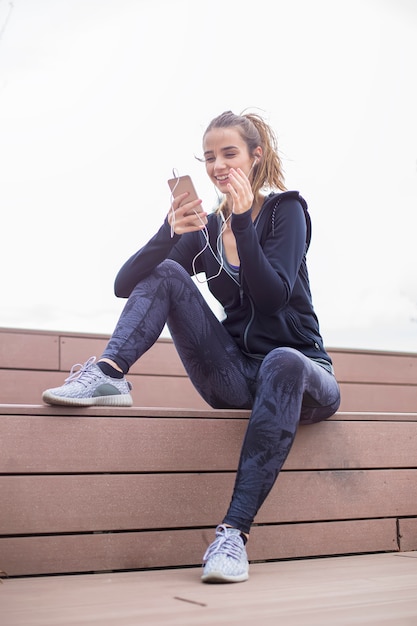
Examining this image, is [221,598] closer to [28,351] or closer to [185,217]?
[185,217]

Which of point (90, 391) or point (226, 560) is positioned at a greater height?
point (90, 391)

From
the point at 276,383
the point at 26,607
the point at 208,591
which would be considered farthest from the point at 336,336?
the point at 26,607

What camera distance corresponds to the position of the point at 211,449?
158 cm

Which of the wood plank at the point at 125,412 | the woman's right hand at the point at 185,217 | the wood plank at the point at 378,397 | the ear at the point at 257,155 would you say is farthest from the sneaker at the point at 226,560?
the wood plank at the point at 378,397

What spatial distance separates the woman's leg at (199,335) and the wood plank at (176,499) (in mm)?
203

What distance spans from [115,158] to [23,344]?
2.84 ft

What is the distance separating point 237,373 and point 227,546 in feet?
1.46

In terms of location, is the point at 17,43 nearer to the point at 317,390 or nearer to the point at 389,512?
the point at 317,390

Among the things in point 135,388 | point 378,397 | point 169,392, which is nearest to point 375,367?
point 378,397

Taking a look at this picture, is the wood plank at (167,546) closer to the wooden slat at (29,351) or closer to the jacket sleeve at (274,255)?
the jacket sleeve at (274,255)

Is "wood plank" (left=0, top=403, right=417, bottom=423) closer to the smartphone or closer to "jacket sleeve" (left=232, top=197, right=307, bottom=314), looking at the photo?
"jacket sleeve" (left=232, top=197, right=307, bottom=314)

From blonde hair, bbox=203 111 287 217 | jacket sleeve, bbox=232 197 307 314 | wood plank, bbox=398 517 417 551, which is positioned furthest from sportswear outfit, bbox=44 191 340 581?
wood plank, bbox=398 517 417 551

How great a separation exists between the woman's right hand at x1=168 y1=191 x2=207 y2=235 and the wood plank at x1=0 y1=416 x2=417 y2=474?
1.46ft

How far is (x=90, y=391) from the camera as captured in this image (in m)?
Answer: 1.48
